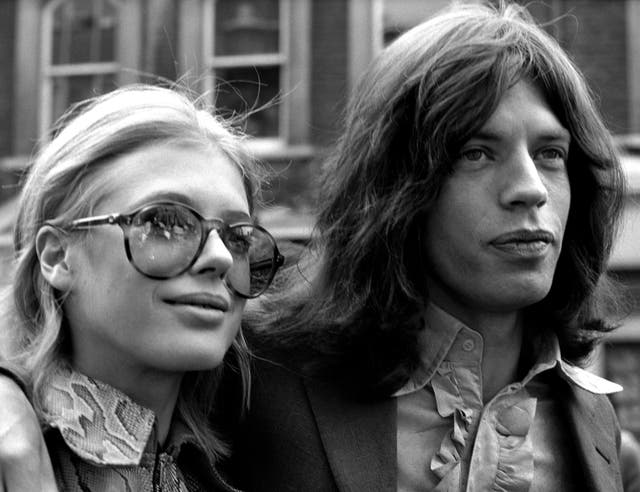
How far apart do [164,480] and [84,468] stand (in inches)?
6.6

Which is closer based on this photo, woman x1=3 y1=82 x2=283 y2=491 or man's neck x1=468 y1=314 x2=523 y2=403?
woman x1=3 y1=82 x2=283 y2=491

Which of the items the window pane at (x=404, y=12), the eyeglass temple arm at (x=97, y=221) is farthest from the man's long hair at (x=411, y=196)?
the window pane at (x=404, y=12)

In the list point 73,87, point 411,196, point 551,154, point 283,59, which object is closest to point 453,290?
point 411,196

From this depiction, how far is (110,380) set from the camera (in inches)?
82.0

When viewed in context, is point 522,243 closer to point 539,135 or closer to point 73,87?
point 539,135

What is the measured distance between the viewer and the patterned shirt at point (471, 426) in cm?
234

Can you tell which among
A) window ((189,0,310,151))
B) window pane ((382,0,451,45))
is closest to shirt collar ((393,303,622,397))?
window ((189,0,310,151))

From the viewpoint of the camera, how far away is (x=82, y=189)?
2.09 metres

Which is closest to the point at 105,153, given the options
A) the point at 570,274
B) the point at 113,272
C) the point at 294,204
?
the point at 113,272

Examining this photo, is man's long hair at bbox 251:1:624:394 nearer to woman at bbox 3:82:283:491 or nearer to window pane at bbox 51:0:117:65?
woman at bbox 3:82:283:491

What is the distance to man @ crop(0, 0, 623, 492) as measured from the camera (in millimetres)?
2338

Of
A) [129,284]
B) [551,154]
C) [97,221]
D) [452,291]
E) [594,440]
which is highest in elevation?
[551,154]

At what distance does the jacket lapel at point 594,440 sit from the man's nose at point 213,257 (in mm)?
948

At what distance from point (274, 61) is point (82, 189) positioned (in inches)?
350
